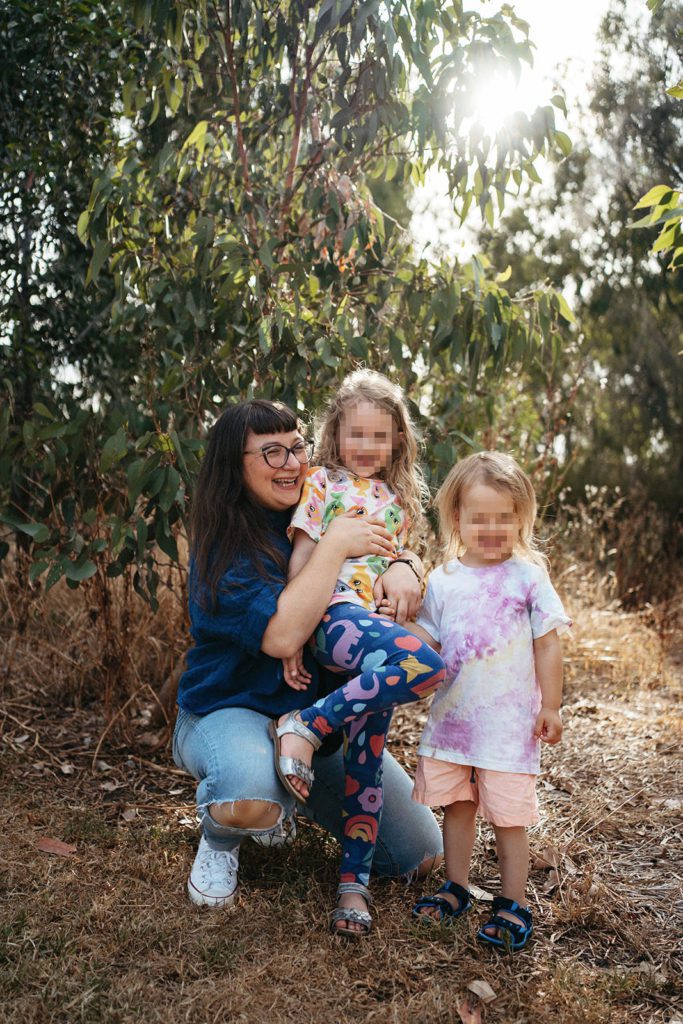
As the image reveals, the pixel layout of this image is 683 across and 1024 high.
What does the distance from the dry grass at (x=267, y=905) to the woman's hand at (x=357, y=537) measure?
90 cm

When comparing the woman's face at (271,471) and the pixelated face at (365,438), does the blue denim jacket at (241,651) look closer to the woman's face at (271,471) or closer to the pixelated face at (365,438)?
the woman's face at (271,471)

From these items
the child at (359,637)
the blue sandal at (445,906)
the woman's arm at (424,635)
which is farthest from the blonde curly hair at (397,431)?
the blue sandal at (445,906)

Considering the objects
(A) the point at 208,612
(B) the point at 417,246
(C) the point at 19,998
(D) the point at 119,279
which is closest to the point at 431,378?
(B) the point at 417,246

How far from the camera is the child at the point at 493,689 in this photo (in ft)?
7.35

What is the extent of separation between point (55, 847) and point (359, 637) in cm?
116

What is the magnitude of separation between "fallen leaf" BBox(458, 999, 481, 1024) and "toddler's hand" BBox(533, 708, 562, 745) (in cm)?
59

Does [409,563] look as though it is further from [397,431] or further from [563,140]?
[563,140]

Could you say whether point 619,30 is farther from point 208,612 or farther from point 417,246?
point 208,612

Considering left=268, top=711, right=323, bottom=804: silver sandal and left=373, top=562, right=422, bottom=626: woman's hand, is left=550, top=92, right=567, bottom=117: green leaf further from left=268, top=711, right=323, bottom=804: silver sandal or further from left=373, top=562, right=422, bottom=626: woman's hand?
left=268, top=711, right=323, bottom=804: silver sandal

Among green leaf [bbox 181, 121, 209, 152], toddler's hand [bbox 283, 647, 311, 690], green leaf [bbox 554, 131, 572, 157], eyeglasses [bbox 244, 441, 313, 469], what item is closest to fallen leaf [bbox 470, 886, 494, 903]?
toddler's hand [bbox 283, 647, 311, 690]

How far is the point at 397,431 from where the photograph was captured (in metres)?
2.59

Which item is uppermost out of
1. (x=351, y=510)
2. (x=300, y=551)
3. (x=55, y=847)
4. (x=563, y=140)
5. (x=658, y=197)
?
(x=563, y=140)

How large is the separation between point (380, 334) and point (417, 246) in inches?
21.6

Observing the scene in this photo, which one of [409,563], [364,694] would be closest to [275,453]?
[409,563]
